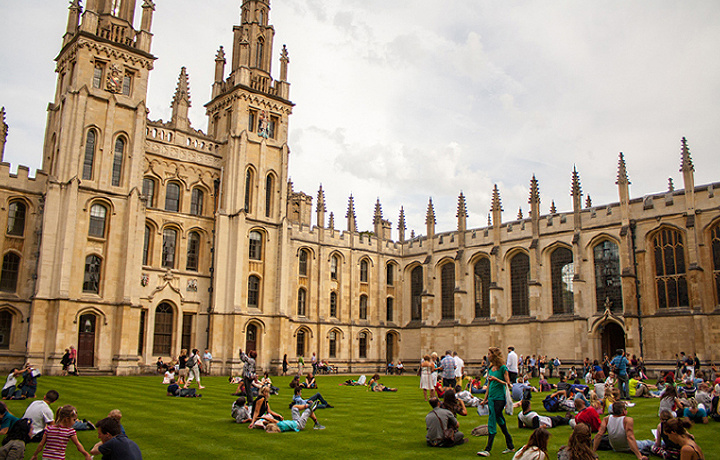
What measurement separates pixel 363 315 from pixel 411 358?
5734mm

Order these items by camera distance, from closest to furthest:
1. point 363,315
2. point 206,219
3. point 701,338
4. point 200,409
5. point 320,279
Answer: point 200,409
point 701,338
point 206,219
point 320,279
point 363,315

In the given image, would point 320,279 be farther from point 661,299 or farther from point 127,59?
point 661,299

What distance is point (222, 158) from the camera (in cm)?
4138

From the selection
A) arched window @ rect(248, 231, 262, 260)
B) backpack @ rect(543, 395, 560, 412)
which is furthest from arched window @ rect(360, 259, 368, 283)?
backpack @ rect(543, 395, 560, 412)

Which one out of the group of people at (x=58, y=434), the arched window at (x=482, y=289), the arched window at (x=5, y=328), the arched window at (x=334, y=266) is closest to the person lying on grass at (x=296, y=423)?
the group of people at (x=58, y=434)

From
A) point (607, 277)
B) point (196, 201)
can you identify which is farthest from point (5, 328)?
point (607, 277)

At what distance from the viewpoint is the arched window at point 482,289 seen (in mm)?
46406

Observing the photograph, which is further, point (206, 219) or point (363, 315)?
point (363, 315)

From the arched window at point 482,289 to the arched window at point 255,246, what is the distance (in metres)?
18.0

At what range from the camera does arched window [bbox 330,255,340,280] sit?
4784cm

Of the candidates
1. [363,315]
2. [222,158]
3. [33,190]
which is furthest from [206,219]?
[363,315]

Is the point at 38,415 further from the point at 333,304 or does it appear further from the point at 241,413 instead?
the point at 333,304

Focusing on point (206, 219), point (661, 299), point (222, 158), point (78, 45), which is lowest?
point (661, 299)

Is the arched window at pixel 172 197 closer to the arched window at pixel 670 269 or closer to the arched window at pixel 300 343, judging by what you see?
the arched window at pixel 300 343
